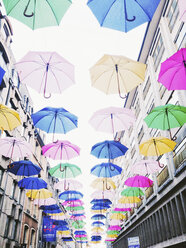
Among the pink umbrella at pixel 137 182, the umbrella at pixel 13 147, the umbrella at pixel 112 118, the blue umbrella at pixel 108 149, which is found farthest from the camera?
the pink umbrella at pixel 137 182

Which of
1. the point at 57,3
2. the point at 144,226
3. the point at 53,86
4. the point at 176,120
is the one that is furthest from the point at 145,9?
the point at 144,226

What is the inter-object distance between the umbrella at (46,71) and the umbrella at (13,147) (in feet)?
12.8

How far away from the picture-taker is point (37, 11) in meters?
6.84

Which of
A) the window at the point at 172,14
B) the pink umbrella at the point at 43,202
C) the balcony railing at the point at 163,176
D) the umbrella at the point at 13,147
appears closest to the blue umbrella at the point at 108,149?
the umbrella at the point at 13,147

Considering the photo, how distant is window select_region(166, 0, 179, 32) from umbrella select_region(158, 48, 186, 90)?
1201 cm

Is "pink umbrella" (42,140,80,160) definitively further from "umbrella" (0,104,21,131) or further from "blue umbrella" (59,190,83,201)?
A: "blue umbrella" (59,190,83,201)

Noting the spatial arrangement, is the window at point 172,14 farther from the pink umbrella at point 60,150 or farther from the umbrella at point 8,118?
the umbrella at point 8,118

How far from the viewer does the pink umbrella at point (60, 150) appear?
12555 mm

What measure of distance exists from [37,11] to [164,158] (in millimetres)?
15884

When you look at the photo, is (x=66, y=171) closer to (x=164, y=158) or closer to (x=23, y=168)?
(x=23, y=168)

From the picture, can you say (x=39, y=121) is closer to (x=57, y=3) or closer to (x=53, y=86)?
(x=53, y=86)

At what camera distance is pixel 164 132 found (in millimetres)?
18922

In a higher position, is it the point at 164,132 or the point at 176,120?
the point at 164,132

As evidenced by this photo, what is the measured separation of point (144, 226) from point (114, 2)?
23.3 m
